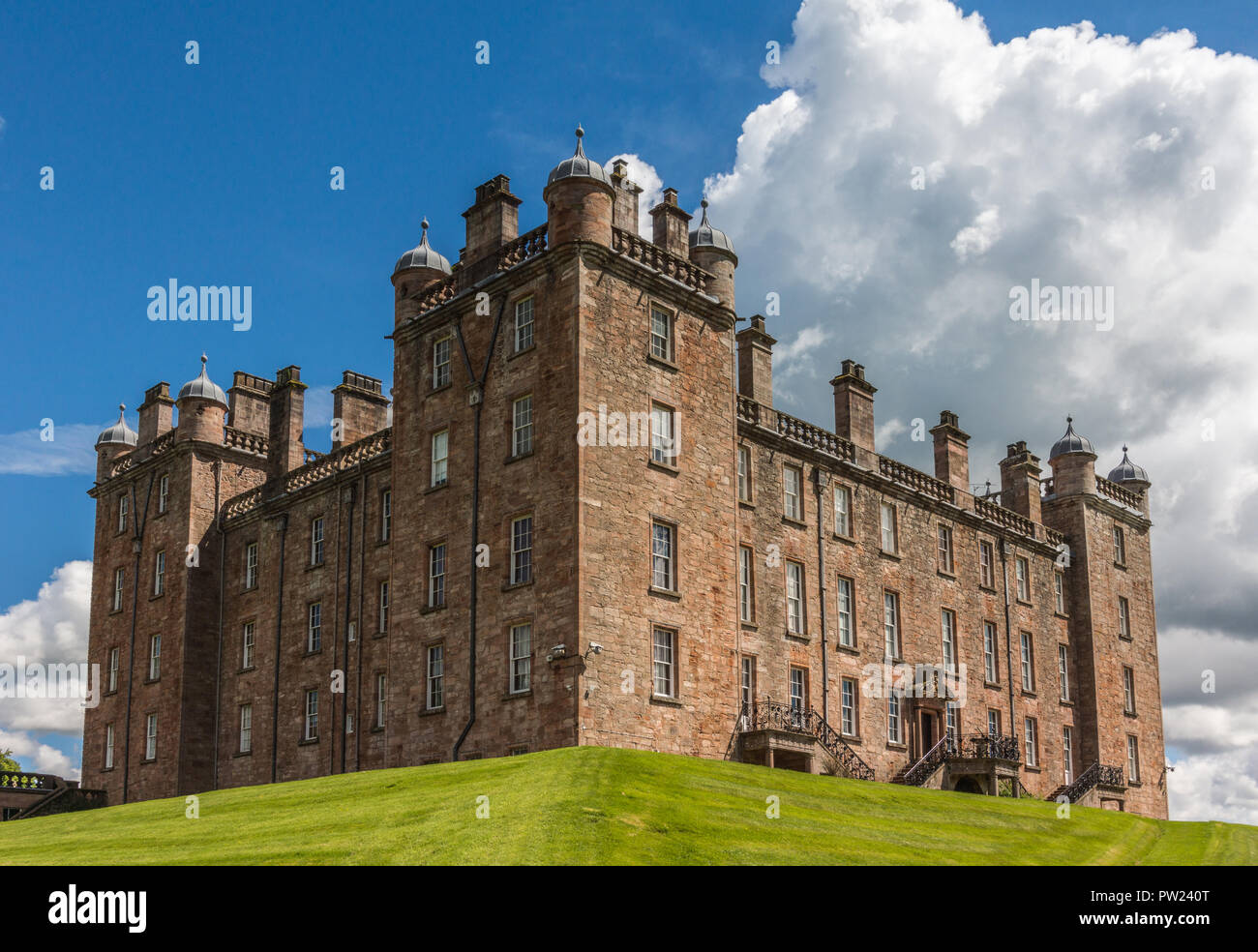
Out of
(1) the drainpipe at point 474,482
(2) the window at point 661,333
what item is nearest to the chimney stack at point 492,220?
(1) the drainpipe at point 474,482

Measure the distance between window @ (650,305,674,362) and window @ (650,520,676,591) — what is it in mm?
4592

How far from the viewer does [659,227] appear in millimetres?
36656

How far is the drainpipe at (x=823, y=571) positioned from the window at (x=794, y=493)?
630 millimetres

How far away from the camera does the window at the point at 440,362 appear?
121 feet

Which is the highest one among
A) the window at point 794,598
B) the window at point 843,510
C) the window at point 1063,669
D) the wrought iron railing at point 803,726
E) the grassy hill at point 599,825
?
the window at point 843,510

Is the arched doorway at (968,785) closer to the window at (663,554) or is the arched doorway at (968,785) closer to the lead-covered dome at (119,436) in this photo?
the window at (663,554)

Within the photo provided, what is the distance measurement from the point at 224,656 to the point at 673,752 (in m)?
21.2

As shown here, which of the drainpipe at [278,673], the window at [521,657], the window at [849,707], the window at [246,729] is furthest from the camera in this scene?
the window at [246,729]

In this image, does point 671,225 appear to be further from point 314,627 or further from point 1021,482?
point 1021,482

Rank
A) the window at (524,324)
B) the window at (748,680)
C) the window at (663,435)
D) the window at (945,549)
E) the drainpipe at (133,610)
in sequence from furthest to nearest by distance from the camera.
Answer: the drainpipe at (133,610)
the window at (945,549)
the window at (748,680)
the window at (524,324)
the window at (663,435)

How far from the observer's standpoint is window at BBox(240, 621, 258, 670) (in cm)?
4512
